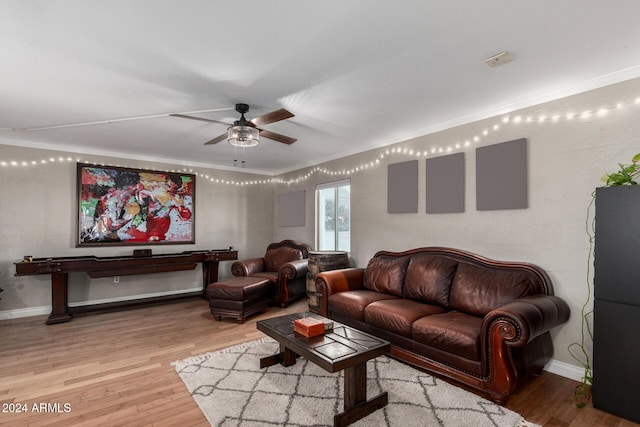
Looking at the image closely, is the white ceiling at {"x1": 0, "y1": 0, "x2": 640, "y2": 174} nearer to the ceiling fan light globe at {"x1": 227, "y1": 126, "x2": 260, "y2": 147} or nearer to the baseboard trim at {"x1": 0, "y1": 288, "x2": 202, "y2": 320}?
the ceiling fan light globe at {"x1": 227, "y1": 126, "x2": 260, "y2": 147}

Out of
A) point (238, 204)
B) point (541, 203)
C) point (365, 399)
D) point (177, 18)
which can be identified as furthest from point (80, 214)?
point (541, 203)

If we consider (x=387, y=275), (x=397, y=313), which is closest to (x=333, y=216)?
(x=387, y=275)

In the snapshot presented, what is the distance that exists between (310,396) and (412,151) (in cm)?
299

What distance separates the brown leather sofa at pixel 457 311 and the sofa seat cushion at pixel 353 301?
0.01 metres

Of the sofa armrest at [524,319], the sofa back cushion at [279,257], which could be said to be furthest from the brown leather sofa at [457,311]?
the sofa back cushion at [279,257]

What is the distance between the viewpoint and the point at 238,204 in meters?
6.18

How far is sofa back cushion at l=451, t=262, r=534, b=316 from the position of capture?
→ 8.85 feet

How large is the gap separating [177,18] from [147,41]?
36cm

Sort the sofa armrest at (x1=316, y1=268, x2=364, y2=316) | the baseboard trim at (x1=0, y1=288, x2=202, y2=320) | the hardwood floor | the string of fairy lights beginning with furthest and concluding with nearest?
1. the baseboard trim at (x1=0, y1=288, x2=202, y2=320)
2. the sofa armrest at (x1=316, y1=268, x2=364, y2=316)
3. the string of fairy lights
4. the hardwood floor

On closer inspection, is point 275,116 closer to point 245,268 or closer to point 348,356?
point 348,356

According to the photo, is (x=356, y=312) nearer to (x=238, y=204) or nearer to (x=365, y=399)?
(x=365, y=399)

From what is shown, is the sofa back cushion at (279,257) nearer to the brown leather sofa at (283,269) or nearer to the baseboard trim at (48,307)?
the brown leather sofa at (283,269)

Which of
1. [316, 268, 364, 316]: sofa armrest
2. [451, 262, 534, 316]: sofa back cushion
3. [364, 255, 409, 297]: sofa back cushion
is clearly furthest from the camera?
[316, 268, 364, 316]: sofa armrest

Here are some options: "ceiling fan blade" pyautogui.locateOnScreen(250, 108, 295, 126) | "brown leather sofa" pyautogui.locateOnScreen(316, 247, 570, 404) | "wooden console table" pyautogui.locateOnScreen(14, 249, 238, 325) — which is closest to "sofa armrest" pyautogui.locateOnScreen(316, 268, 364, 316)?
"brown leather sofa" pyautogui.locateOnScreen(316, 247, 570, 404)
